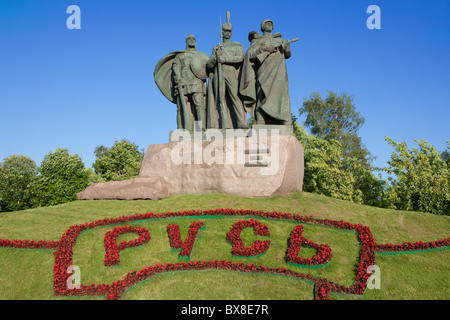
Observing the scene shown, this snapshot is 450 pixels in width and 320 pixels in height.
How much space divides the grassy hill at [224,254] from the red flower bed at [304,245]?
16cm

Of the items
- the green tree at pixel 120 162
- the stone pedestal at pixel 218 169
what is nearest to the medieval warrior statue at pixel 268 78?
the stone pedestal at pixel 218 169

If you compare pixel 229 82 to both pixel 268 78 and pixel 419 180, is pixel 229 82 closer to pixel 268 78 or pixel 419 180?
pixel 268 78

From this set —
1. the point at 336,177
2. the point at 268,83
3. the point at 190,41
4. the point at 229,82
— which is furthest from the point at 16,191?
the point at 336,177

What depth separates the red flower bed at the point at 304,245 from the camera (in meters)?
7.17

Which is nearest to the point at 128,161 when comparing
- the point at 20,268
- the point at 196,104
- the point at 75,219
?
the point at 196,104

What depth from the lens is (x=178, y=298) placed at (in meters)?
6.27

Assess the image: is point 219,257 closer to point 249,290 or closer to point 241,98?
point 249,290

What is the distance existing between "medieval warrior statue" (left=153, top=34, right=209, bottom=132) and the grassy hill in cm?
353

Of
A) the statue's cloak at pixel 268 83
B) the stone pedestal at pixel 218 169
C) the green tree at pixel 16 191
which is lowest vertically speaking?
the green tree at pixel 16 191

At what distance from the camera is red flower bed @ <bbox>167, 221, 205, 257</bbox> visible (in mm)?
7814

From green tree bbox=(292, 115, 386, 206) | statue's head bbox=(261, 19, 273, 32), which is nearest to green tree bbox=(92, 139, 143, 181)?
green tree bbox=(292, 115, 386, 206)

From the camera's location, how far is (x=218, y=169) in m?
11.1

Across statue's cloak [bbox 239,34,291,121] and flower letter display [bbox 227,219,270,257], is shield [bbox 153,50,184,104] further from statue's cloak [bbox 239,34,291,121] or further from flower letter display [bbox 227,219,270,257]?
flower letter display [bbox 227,219,270,257]

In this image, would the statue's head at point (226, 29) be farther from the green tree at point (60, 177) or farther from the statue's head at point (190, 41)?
the green tree at point (60, 177)
